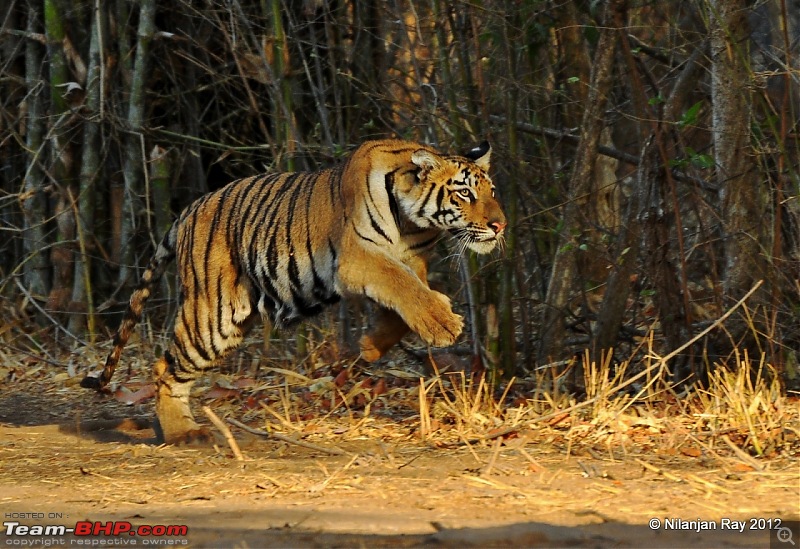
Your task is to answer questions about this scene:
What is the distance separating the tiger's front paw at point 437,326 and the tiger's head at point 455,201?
0.43 m

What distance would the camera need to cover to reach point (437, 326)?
5.55 metres

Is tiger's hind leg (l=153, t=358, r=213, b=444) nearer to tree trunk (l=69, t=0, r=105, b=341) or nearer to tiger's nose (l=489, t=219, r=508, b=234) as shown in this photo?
tiger's nose (l=489, t=219, r=508, b=234)

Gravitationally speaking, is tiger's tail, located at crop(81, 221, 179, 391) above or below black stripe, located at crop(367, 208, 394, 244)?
below

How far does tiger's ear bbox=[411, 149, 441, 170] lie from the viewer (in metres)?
5.84

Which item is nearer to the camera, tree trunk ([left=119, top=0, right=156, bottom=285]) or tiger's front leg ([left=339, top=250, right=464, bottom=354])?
tiger's front leg ([left=339, top=250, right=464, bottom=354])

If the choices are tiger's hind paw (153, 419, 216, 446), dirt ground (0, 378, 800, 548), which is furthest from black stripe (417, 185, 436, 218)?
tiger's hind paw (153, 419, 216, 446)

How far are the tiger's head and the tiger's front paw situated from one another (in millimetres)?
429

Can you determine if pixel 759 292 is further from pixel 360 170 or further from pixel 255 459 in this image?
pixel 255 459

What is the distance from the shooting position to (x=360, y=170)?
6.06 m

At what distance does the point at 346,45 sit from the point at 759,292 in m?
4.20

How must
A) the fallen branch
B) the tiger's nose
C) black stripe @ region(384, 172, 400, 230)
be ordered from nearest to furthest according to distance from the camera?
the fallen branch
the tiger's nose
black stripe @ region(384, 172, 400, 230)

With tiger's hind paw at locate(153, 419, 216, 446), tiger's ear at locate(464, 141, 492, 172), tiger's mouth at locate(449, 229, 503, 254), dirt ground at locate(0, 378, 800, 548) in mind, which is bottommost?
tiger's hind paw at locate(153, 419, 216, 446)

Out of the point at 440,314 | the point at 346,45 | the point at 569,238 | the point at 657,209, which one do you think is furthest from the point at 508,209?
the point at 346,45

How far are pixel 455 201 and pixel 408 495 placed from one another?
1927 millimetres
